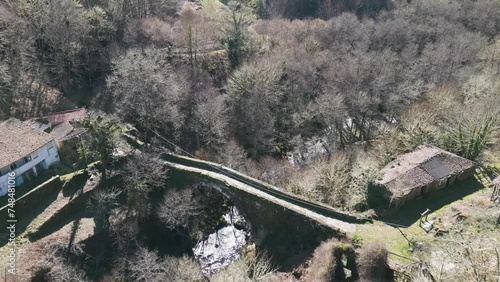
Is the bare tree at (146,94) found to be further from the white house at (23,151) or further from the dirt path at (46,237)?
the dirt path at (46,237)

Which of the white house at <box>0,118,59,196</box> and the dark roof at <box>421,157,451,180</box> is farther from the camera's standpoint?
the white house at <box>0,118,59,196</box>

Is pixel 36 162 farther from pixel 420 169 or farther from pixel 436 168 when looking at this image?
pixel 436 168

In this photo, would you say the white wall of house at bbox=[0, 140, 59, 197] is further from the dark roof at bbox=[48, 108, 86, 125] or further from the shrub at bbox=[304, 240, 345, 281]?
the shrub at bbox=[304, 240, 345, 281]

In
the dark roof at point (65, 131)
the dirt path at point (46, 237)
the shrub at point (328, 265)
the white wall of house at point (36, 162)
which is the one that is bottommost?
the dirt path at point (46, 237)

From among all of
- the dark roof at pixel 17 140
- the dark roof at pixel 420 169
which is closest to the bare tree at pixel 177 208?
the dark roof at pixel 17 140

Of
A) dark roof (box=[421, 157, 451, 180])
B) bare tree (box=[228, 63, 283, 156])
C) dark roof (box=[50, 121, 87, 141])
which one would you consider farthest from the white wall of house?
dark roof (box=[421, 157, 451, 180])

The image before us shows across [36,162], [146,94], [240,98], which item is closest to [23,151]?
[36,162]
